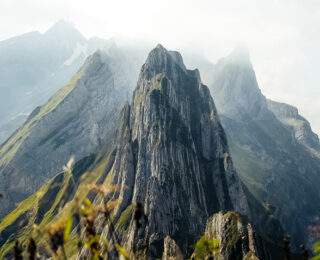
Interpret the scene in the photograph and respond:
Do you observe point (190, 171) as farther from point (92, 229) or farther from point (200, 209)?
point (92, 229)

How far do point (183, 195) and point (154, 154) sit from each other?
101ft

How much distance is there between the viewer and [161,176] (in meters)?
179

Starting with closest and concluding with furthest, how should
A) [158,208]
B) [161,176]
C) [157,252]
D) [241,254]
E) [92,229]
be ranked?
[92,229] < [241,254] < [157,252] < [158,208] < [161,176]

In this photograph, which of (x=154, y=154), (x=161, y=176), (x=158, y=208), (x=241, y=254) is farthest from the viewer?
(x=154, y=154)

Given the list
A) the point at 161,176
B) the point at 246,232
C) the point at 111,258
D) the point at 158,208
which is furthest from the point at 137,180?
the point at 246,232

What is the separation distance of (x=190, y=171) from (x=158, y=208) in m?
45.0

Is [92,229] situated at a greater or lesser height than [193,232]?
greater

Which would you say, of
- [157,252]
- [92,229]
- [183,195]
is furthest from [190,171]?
[92,229]

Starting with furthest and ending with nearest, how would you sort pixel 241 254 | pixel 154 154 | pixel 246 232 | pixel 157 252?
pixel 154 154, pixel 157 252, pixel 246 232, pixel 241 254

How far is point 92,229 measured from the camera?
8344 mm

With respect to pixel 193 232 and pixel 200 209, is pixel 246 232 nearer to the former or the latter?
pixel 193 232

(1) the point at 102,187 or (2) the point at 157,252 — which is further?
(2) the point at 157,252

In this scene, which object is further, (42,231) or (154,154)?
(154,154)

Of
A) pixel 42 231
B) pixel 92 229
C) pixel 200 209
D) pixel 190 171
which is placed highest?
pixel 42 231
